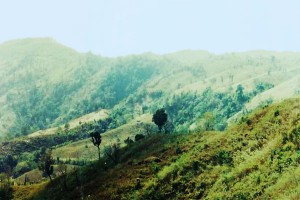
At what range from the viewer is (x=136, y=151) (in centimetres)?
10500

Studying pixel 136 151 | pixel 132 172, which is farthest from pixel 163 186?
pixel 136 151

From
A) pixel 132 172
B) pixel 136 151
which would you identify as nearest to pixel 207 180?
pixel 132 172

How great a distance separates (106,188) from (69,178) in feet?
89.0

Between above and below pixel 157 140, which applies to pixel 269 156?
above

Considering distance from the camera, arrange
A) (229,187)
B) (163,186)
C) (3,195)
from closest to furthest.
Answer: (229,187), (163,186), (3,195)

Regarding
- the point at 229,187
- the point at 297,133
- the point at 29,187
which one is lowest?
the point at 29,187

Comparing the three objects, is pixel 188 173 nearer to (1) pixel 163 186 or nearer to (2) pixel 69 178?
(1) pixel 163 186

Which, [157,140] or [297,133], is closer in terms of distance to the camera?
[297,133]

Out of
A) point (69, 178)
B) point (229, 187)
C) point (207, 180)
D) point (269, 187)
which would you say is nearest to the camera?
point (269, 187)

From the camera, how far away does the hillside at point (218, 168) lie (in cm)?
4962

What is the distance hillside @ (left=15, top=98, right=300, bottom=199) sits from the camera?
4962cm

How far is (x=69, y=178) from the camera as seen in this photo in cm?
10112

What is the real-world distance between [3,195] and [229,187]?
76.8 meters

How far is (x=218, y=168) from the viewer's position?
64625 millimetres
